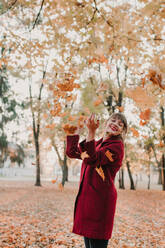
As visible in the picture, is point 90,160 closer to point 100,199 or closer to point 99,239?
point 100,199

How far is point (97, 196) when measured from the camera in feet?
5.46

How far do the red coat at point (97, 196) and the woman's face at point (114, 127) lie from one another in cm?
13

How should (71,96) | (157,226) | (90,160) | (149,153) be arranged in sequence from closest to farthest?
(90,160) → (71,96) → (157,226) → (149,153)

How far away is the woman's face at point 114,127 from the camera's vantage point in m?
1.89

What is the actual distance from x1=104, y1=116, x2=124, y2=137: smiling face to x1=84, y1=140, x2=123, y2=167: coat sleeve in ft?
0.52

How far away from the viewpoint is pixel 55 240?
4.13m

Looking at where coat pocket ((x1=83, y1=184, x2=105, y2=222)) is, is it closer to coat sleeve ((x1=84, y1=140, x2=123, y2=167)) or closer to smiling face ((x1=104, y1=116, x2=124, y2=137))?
coat sleeve ((x1=84, y1=140, x2=123, y2=167))

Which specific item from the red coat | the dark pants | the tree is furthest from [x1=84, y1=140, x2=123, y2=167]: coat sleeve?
the tree

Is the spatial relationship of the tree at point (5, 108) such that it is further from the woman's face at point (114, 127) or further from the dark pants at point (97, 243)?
the dark pants at point (97, 243)

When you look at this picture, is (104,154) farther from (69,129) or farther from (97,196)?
(69,129)

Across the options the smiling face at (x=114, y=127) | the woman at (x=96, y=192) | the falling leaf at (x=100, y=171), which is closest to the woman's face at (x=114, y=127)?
the smiling face at (x=114, y=127)

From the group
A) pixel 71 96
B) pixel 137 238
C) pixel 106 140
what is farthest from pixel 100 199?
pixel 137 238

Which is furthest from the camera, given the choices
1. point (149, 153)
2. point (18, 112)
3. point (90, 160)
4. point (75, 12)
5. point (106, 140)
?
point (149, 153)

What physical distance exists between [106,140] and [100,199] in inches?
21.2
